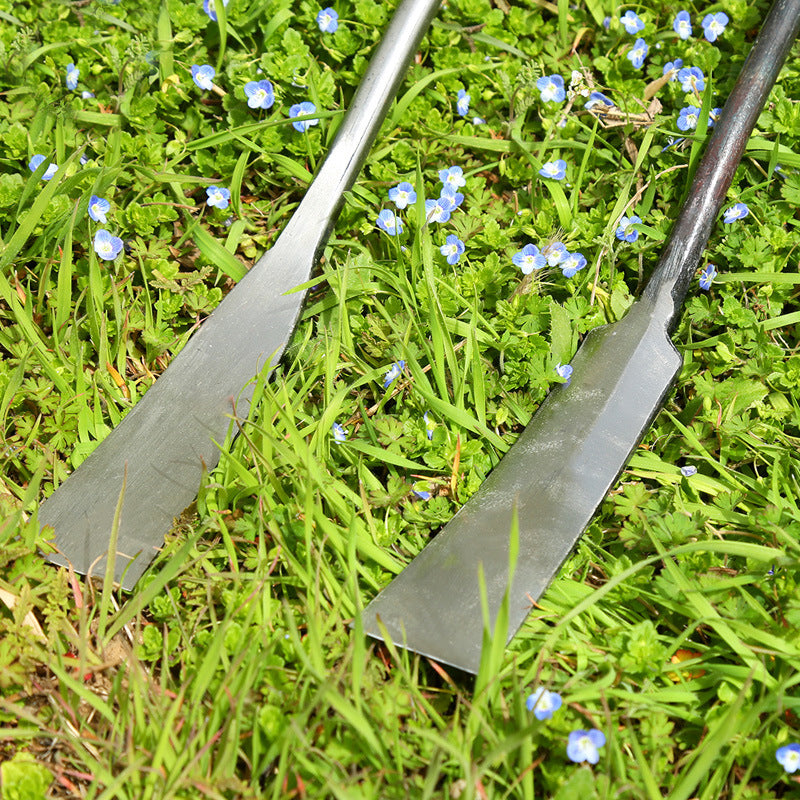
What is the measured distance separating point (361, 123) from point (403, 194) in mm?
249

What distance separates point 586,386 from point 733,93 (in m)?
1.00

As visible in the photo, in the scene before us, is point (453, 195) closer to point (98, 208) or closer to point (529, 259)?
point (529, 259)

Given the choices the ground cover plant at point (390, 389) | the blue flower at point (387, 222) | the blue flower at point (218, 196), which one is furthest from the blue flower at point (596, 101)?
the blue flower at point (218, 196)

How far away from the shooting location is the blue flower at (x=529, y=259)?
2391 mm

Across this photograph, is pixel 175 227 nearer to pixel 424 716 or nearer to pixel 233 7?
pixel 233 7

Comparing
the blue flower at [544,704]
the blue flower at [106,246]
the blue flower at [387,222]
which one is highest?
the blue flower at [106,246]

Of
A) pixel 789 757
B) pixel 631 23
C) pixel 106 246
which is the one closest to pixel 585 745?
pixel 789 757

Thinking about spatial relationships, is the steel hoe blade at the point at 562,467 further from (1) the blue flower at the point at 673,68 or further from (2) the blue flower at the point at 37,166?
(2) the blue flower at the point at 37,166

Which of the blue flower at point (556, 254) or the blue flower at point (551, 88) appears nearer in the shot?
the blue flower at point (556, 254)

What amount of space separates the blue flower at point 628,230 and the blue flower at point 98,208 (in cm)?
152

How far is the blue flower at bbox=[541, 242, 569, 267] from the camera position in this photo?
2.39m

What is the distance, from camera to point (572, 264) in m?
2.38

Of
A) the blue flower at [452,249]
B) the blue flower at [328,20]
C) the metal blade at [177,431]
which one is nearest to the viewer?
the metal blade at [177,431]

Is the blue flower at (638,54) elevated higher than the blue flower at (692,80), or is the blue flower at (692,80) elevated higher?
the blue flower at (638,54)
